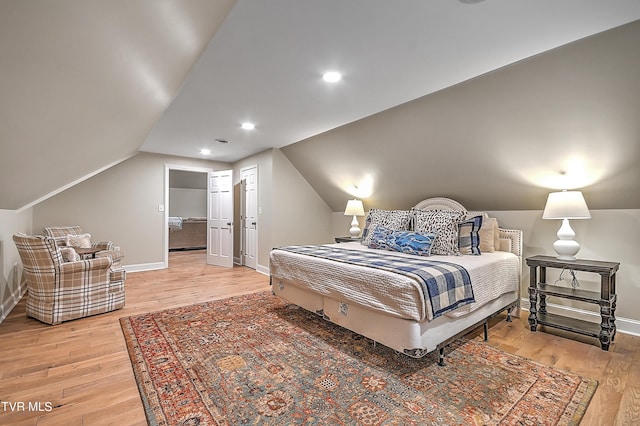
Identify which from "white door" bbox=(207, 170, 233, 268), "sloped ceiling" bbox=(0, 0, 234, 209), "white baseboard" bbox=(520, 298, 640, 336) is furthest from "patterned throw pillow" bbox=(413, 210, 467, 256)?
"white door" bbox=(207, 170, 233, 268)

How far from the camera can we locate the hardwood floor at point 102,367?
166cm

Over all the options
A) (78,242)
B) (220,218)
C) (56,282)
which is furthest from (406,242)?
(78,242)

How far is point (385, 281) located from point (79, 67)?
6.88ft

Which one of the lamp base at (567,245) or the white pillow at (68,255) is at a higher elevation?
the lamp base at (567,245)

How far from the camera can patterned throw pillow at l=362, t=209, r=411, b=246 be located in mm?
3750

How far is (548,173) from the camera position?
3002 mm

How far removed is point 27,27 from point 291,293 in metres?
2.68

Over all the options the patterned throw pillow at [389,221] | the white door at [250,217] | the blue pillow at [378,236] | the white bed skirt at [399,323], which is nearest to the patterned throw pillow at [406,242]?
the blue pillow at [378,236]

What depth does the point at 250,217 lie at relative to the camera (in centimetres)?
591

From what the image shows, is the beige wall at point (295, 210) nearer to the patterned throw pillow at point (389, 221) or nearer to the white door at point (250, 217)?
the white door at point (250, 217)

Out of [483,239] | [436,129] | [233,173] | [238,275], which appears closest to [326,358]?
[483,239]

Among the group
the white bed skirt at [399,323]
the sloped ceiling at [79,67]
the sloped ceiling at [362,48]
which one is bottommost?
the white bed skirt at [399,323]
